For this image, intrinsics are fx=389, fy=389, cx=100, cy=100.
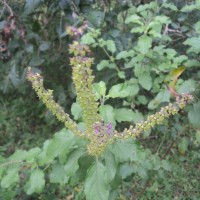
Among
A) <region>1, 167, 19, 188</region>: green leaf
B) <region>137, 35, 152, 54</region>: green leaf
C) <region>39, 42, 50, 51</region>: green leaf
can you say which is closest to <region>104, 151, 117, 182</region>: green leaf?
<region>1, 167, 19, 188</region>: green leaf

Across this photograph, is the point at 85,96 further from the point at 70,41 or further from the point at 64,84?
the point at 64,84

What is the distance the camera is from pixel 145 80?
283cm

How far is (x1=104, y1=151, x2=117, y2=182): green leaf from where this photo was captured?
181 centimetres

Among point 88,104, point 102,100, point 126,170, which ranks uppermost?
point 88,104

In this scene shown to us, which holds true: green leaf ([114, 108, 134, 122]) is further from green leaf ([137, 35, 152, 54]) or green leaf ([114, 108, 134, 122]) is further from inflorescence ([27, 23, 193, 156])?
green leaf ([137, 35, 152, 54])

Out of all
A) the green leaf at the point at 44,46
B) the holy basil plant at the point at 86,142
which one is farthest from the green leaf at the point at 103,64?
the holy basil plant at the point at 86,142

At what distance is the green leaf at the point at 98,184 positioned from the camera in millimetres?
1803

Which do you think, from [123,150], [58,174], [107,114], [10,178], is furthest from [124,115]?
[10,178]

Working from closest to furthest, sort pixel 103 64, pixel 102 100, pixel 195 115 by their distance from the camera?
pixel 102 100
pixel 195 115
pixel 103 64

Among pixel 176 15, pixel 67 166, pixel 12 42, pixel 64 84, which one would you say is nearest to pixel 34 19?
pixel 12 42

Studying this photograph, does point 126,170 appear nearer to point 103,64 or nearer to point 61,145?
point 61,145

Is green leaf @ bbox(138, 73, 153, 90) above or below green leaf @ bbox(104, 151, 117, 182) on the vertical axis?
below

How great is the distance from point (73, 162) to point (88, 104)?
0.50 metres

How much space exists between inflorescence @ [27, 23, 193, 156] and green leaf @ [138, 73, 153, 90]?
1151 mm
